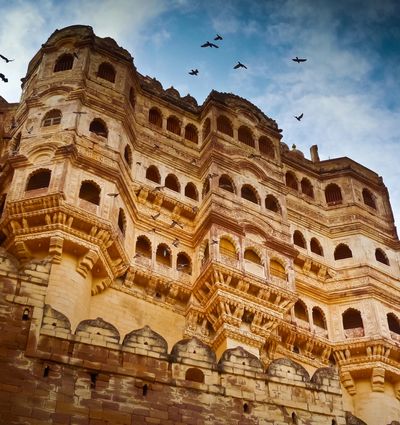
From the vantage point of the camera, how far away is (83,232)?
60.8ft

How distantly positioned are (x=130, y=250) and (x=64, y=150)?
3682 mm

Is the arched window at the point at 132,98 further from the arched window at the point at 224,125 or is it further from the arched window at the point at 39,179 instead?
the arched window at the point at 39,179

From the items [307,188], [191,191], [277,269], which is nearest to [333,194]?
[307,188]

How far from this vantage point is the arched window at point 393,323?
24208mm

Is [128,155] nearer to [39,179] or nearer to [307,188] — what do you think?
[39,179]

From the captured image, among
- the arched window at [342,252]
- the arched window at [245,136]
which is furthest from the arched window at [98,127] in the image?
the arched window at [342,252]

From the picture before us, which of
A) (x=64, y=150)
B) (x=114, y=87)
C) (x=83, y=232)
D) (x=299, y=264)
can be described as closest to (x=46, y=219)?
(x=83, y=232)

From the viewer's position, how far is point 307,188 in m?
28.4

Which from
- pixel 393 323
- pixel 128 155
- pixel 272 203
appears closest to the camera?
pixel 128 155

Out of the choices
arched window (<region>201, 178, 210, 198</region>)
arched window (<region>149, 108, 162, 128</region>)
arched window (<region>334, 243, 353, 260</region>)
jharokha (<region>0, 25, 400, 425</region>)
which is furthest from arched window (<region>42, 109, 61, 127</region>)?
arched window (<region>334, 243, 353, 260</region>)

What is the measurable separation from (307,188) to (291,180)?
32.4 inches

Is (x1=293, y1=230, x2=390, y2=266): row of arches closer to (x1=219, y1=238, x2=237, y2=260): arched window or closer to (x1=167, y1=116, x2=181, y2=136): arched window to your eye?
(x1=219, y1=238, x2=237, y2=260): arched window

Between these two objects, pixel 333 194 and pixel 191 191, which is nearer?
pixel 191 191

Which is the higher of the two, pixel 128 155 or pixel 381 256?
pixel 128 155
